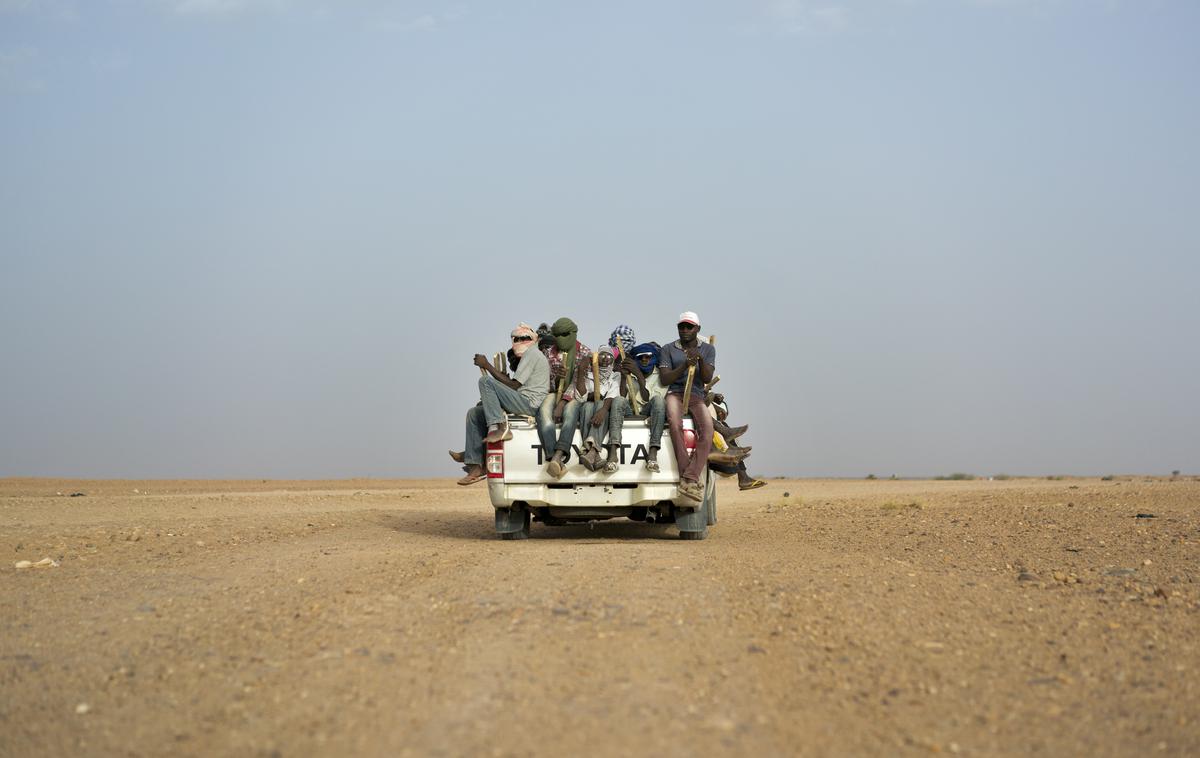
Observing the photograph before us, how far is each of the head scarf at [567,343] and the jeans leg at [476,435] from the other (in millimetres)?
1040

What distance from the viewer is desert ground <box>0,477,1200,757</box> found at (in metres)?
5.21

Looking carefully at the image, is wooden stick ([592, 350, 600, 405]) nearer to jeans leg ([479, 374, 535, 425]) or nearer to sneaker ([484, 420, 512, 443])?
jeans leg ([479, 374, 535, 425])

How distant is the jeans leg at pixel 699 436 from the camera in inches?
522

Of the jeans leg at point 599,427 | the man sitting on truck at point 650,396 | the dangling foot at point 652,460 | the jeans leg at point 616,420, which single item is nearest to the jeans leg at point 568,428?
the jeans leg at point 599,427

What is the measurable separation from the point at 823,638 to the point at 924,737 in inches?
72.3

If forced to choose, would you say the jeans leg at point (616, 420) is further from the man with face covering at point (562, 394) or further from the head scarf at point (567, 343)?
the head scarf at point (567, 343)

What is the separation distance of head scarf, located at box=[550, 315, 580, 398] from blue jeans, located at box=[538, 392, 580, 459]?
74 cm

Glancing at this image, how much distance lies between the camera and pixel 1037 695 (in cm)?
598

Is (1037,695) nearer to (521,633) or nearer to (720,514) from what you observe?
(521,633)

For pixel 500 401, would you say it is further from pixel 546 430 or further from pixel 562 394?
pixel 562 394

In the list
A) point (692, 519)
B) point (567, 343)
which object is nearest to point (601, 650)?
point (692, 519)

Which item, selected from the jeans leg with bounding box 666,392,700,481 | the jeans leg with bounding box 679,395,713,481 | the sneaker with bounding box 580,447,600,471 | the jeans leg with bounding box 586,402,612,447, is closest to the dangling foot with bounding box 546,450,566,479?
the sneaker with bounding box 580,447,600,471

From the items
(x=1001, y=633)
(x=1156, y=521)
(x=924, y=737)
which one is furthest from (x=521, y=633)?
(x=1156, y=521)

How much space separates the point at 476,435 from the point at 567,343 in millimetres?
1637
